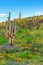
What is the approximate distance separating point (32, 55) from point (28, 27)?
1808 inches

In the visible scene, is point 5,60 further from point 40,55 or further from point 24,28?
point 24,28

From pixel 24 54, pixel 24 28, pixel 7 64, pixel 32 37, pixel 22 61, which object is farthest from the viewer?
pixel 24 28

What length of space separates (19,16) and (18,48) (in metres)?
58.2

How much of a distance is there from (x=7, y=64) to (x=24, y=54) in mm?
8597

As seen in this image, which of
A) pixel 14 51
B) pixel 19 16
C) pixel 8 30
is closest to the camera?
pixel 14 51

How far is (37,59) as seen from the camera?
44.8 meters

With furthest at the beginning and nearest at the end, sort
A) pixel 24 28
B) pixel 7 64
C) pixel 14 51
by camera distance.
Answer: pixel 24 28
pixel 14 51
pixel 7 64

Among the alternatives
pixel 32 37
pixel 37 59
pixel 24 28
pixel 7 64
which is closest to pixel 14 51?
pixel 37 59

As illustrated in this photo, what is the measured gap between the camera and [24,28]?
93125 mm

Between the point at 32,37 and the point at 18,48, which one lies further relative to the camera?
the point at 32,37

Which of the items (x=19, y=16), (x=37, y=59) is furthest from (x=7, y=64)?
(x=19, y=16)

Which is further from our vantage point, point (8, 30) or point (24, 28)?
point (24, 28)

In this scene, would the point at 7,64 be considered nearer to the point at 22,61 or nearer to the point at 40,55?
the point at 22,61

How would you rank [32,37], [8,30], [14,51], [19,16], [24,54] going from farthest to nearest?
1. [19,16]
2. [32,37]
3. [8,30]
4. [14,51]
5. [24,54]
